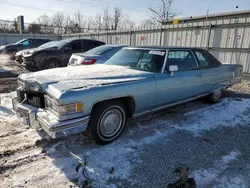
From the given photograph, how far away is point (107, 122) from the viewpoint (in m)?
3.09

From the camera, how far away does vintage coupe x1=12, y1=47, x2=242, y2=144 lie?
2.57 metres

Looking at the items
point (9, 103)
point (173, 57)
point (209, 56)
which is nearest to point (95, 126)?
point (173, 57)

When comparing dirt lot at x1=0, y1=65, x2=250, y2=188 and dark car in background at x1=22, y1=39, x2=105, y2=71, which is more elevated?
dark car in background at x1=22, y1=39, x2=105, y2=71

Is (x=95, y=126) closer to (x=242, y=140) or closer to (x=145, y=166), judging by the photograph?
(x=145, y=166)

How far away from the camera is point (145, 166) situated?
104 inches

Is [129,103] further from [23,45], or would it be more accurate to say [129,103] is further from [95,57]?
[23,45]

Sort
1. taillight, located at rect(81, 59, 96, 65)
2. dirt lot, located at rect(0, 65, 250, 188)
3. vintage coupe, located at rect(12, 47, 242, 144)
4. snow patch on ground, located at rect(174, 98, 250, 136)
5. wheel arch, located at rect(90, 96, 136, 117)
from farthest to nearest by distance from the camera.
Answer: taillight, located at rect(81, 59, 96, 65) → snow patch on ground, located at rect(174, 98, 250, 136) → wheel arch, located at rect(90, 96, 136, 117) → vintage coupe, located at rect(12, 47, 242, 144) → dirt lot, located at rect(0, 65, 250, 188)

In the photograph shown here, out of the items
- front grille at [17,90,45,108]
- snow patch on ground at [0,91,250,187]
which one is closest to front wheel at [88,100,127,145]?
snow patch on ground at [0,91,250,187]

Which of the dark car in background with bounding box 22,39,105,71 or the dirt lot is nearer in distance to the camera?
the dirt lot

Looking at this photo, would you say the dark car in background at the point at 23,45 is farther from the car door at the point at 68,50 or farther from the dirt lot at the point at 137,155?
the dirt lot at the point at 137,155

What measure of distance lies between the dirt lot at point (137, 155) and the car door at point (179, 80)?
0.57 m

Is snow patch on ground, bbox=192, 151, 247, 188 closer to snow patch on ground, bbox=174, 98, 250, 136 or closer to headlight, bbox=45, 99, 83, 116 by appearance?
snow patch on ground, bbox=174, 98, 250, 136

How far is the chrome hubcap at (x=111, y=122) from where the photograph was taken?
304 centimetres

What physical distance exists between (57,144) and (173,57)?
2.73m
